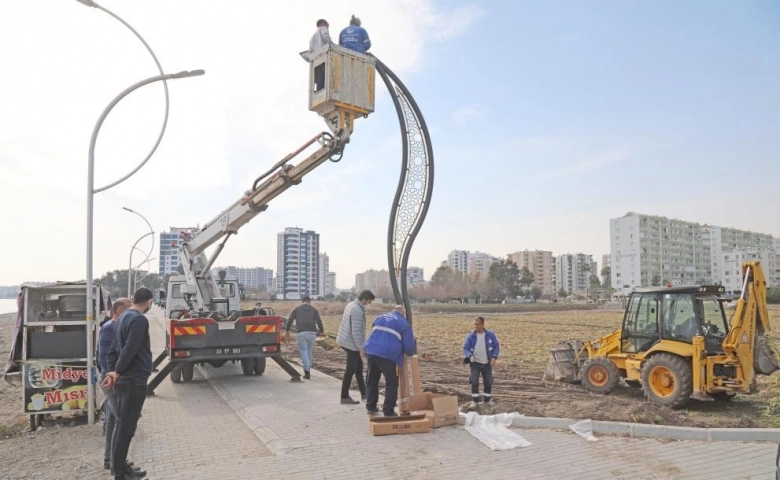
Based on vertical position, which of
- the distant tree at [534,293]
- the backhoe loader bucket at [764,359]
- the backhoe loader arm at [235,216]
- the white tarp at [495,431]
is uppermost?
the backhoe loader arm at [235,216]

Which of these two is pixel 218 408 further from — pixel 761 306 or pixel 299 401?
pixel 761 306

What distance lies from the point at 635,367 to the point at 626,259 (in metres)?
124

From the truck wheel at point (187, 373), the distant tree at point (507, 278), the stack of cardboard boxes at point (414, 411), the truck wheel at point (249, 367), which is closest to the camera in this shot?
the stack of cardboard boxes at point (414, 411)

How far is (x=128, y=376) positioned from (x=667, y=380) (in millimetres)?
8249

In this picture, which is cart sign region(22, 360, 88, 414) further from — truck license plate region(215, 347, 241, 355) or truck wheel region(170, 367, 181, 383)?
truck wheel region(170, 367, 181, 383)

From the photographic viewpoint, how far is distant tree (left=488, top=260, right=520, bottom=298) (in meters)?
112

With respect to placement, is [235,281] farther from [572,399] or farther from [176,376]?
[572,399]

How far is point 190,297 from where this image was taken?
13656 millimetres

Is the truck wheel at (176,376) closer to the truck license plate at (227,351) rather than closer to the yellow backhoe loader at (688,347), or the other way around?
the truck license plate at (227,351)

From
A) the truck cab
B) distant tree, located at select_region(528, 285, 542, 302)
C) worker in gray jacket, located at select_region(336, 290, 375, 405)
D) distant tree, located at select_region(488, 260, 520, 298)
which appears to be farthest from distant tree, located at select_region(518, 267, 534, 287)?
worker in gray jacket, located at select_region(336, 290, 375, 405)

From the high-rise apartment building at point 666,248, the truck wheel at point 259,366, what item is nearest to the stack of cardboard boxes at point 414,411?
the truck wheel at point 259,366

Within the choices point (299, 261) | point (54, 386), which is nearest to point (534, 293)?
point (299, 261)

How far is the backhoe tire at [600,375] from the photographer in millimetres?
10570

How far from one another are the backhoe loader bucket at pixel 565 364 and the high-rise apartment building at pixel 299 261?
109270 millimetres
